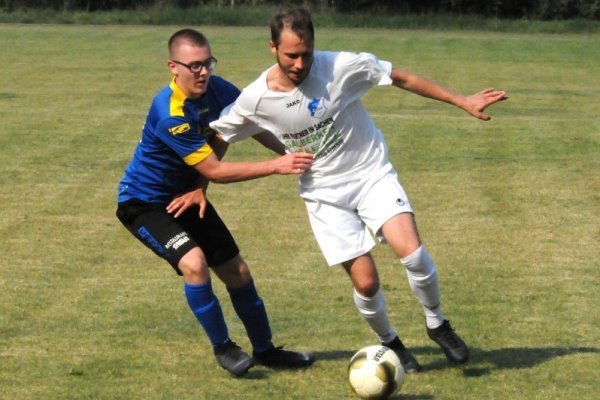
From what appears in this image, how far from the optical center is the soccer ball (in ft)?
20.9

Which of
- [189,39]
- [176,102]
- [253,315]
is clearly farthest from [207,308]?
[189,39]

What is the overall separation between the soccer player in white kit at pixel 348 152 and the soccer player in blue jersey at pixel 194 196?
223mm

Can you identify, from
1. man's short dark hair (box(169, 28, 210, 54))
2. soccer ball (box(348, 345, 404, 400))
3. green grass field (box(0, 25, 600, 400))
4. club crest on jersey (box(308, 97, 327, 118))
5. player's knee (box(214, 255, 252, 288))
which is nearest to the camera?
soccer ball (box(348, 345, 404, 400))

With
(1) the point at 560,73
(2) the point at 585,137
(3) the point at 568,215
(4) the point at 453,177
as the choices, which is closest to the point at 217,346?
(3) the point at 568,215

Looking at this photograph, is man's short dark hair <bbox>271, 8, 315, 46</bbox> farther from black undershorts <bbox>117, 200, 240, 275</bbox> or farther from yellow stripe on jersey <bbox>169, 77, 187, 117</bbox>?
black undershorts <bbox>117, 200, 240, 275</bbox>

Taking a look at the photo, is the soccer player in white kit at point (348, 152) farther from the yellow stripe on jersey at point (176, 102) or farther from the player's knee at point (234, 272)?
the player's knee at point (234, 272)

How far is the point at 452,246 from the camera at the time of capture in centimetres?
1085

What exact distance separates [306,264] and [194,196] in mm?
3341

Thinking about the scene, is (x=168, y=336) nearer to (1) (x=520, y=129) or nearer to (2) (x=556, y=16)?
(1) (x=520, y=129)

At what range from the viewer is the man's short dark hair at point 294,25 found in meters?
6.50

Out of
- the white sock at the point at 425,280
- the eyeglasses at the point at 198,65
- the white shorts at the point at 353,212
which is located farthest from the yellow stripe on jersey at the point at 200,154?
the white sock at the point at 425,280

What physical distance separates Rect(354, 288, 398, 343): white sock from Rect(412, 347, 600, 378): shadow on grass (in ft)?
1.09

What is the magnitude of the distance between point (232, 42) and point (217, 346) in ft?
94.8

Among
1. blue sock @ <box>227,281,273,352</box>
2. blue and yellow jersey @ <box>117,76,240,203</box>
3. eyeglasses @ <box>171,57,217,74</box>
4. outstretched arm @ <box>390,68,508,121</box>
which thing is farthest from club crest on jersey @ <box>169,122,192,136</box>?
outstretched arm @ <box>390,68,508,121</box>
